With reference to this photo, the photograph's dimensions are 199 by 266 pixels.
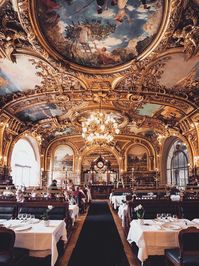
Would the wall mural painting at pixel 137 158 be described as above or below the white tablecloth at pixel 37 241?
above

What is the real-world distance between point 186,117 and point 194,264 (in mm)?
9739

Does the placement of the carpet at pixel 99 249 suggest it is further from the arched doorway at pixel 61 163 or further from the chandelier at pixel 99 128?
the arched doorway at pixel 61 163

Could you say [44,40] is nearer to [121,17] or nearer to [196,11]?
[121,17]

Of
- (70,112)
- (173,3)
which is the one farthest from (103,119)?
(173,3)

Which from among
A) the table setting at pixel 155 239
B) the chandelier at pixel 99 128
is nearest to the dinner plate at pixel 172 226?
the table setting at pixel 155 239

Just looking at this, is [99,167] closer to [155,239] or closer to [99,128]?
[99,128]

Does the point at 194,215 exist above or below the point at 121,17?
below

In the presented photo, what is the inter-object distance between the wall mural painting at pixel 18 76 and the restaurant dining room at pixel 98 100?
1.4 inches

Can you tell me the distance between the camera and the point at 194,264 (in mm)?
3172

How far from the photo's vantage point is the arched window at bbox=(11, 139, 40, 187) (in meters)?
16.6

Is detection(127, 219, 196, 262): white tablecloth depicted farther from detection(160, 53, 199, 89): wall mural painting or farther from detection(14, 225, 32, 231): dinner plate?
detection(160, 53, 199, 89): wall mural painting

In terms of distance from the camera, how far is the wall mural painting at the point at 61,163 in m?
20.9

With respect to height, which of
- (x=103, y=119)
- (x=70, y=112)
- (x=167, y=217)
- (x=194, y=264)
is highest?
(x=70, y=112)

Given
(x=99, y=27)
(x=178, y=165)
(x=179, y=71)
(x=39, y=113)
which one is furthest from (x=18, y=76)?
(x=178, y=165)
